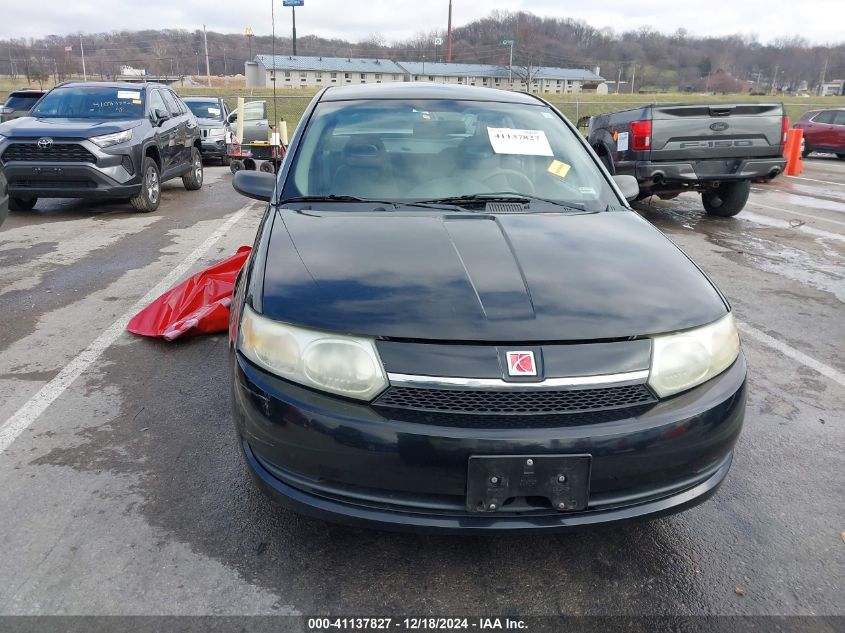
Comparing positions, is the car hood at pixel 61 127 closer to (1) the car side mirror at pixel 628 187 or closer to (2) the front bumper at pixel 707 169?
(2) the front bumper at pixel 707 169

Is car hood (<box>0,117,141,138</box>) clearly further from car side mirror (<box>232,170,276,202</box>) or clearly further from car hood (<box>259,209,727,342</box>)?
car hood (<box>259,209,727,342</box>)

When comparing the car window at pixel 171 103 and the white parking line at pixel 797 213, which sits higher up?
the car window at pixel 171 103

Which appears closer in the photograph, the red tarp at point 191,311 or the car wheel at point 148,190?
the red tarp at point 191,311

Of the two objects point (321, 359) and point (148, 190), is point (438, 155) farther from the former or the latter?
point (148, 190)

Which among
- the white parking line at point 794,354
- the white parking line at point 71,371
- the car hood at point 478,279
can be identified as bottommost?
the white parking line at point 71,371

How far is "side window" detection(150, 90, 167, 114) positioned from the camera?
10055 millimetres

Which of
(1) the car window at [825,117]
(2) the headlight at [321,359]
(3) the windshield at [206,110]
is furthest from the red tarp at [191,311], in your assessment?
(1) the car window at [825,117]

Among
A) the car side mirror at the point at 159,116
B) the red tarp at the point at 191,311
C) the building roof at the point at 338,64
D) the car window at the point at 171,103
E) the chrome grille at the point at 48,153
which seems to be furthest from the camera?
the building roof at the point at 338,64

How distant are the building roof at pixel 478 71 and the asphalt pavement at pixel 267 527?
7314 cm

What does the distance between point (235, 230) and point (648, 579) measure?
Result: 22.7 ft

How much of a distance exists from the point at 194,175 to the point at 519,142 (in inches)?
383

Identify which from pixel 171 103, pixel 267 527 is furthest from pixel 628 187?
pixel 171 103

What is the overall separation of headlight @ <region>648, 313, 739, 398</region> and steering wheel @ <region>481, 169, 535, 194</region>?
1276 millimetres

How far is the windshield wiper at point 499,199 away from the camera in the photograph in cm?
300
